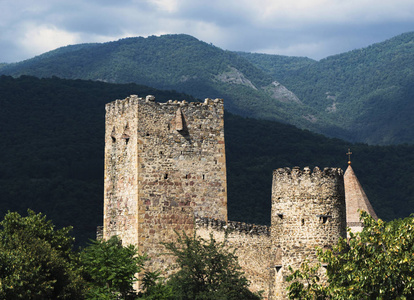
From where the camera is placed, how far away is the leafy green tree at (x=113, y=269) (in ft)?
103

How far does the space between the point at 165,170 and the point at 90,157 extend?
56409 millimetres

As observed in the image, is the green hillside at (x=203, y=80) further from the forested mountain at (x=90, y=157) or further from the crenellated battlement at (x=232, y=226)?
the crenellated battlement at (x=232, y=226)

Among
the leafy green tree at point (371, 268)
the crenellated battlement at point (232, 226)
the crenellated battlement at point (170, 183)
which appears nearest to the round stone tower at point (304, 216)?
the leafy green tree at point (371, 268)

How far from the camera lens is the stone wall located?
107 ft

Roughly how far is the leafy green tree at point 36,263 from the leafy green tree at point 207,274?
4592 millimetres

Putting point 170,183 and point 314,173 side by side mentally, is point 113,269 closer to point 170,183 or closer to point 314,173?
point 170,183

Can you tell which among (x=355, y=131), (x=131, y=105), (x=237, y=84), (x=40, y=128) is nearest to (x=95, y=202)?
Result: (x=40, y=128)

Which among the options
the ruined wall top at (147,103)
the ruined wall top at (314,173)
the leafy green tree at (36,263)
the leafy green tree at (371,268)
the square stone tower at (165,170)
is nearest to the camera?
the leafy green tree at (371,268)

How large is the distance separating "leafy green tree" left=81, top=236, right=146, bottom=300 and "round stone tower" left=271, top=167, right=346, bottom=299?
5239 millimetres

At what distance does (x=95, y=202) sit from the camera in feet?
261

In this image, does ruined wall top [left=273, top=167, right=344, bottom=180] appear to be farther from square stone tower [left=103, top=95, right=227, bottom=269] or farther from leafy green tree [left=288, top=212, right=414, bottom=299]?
square stone tower [left=103, top=95, right=227, bottom=269]

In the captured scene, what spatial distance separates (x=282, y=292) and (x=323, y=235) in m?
2.41

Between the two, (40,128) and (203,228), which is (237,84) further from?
(203,228)

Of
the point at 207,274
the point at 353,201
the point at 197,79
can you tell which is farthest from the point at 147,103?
the point at 197,79
